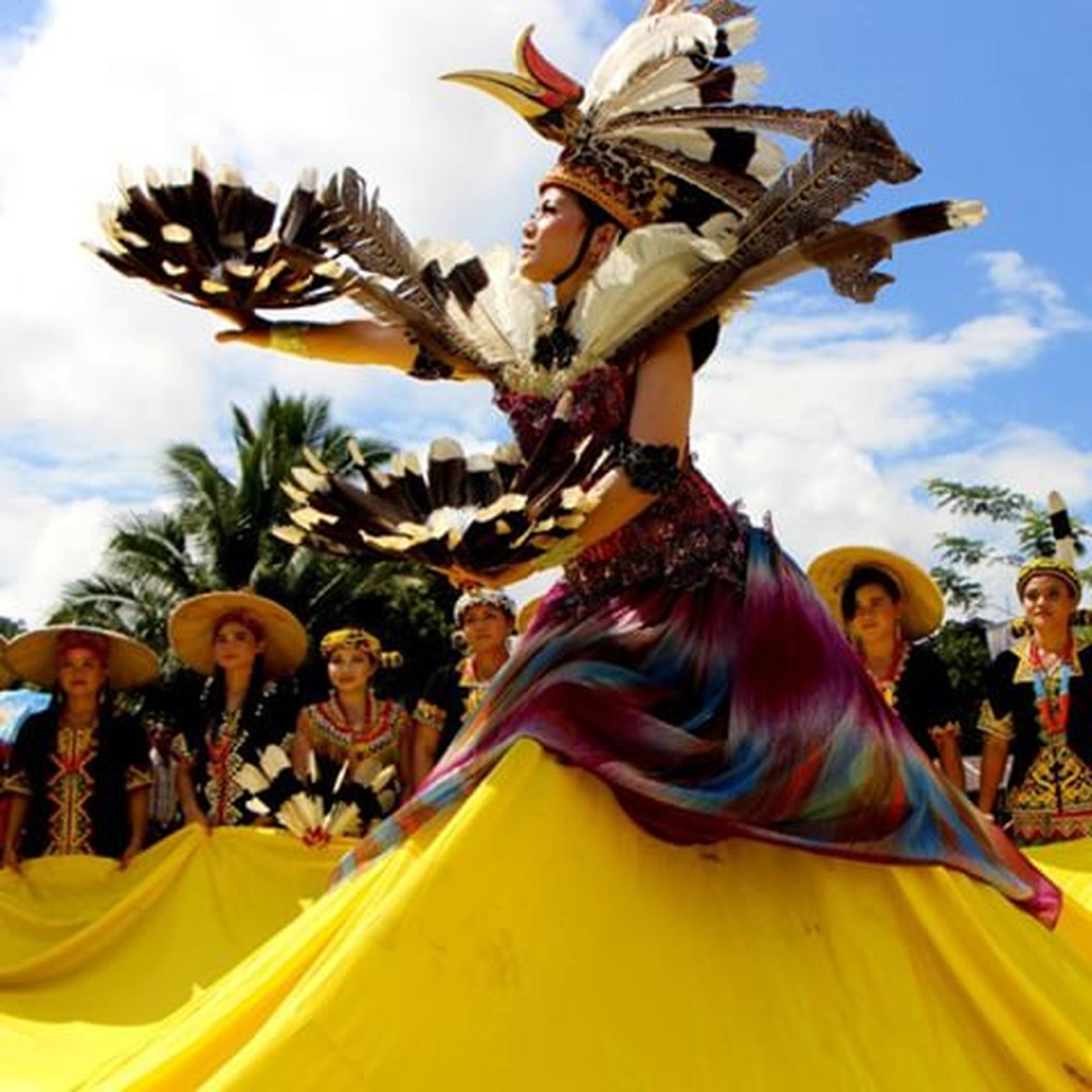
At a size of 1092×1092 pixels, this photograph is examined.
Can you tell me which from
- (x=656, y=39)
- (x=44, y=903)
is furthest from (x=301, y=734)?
(x=656, y=39)

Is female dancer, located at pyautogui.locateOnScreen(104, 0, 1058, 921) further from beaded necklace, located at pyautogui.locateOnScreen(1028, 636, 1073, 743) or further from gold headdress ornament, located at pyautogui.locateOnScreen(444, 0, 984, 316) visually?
beaded necklace, located at pyautogui.locateOnScreen(1028, 636, 1073, 743)

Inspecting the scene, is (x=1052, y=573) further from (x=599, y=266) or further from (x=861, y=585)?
(x=599, y=266)

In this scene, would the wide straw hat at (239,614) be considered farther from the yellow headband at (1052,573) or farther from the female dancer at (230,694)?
the yellow headband at (1052,573)

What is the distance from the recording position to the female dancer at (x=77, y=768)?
6.13m

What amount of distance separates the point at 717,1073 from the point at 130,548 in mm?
19785

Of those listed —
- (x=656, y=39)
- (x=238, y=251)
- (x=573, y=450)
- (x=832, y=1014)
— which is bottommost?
(x=832, y=1014)

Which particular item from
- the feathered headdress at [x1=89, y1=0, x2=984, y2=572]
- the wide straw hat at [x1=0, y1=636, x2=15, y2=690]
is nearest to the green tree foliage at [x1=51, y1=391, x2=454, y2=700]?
the wide straw hat at [x1=0, y1=636, x2=15, y2=690]

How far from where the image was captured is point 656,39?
10.9 ft

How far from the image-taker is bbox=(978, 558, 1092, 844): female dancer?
17.2 feet

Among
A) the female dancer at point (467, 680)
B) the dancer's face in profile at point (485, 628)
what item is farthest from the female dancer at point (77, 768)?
the dancer's face in profile at point (485, 628)

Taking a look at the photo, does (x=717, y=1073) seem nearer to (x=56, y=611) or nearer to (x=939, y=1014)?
(x=939, y=1014)

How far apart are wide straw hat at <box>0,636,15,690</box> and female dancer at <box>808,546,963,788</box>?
3.42 metres

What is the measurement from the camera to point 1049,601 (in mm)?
5395

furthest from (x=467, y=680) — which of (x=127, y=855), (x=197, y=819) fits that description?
(x=127, y=855)
